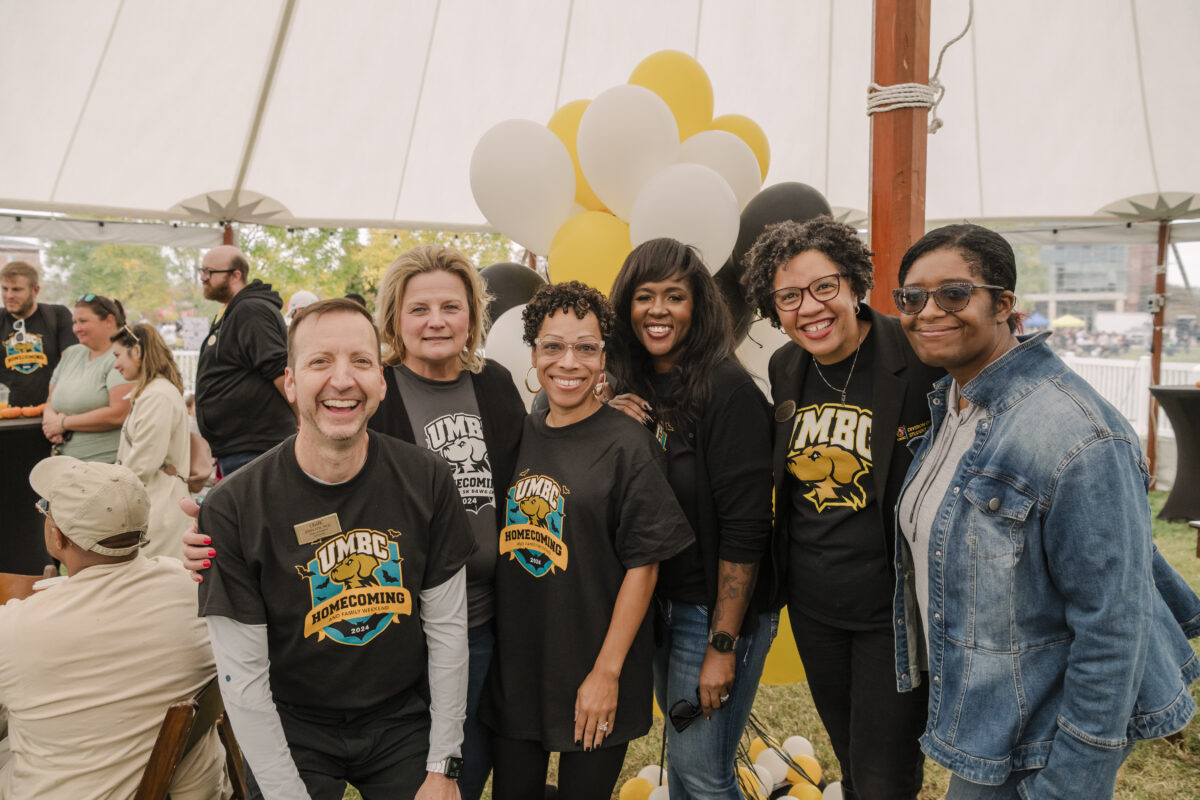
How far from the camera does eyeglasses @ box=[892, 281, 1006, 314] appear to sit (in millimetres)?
1174

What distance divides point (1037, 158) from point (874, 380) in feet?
16.7

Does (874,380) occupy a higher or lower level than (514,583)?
higher

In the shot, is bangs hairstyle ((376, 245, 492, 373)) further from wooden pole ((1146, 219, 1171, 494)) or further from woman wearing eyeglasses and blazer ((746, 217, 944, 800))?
wooden pole ((1146, 219, 1171, 494))

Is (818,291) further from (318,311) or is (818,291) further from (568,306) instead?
(318,311)

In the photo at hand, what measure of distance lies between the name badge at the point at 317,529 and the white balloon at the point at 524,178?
176 centimetres

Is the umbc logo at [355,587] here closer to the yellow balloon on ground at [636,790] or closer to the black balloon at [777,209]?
the yellow balloon on ground at [636,790]

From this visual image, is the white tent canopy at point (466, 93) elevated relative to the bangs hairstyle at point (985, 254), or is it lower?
elevated

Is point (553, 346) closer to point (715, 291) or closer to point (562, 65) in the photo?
point (715, 291)

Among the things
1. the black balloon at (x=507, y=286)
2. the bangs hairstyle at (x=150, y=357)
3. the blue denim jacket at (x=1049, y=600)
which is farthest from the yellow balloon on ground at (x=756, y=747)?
the bangs hairstyle at (x=150, y=357)

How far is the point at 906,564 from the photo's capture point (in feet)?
4.50

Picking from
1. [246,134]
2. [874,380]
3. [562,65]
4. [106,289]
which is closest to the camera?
[874,380]

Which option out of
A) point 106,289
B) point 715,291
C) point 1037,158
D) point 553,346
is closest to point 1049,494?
point 715,291

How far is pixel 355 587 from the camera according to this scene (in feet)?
4.39

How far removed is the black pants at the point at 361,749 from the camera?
137cm
